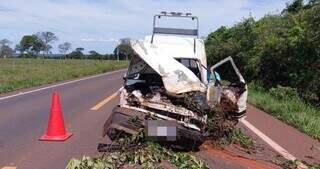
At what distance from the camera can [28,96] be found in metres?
18.6

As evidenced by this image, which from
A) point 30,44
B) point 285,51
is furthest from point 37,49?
point 285,51

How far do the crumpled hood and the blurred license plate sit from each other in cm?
61

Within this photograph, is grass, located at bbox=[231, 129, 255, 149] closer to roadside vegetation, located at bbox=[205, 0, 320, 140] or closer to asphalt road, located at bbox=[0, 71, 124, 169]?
roadside vegetation, located at bbox=[205, 0, 320, 140]

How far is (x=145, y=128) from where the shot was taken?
768 centimetres

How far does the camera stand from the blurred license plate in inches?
299

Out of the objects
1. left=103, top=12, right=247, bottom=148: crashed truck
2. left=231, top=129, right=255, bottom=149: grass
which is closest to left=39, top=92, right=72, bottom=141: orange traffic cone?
left=103, top=12, right=247, bottom=148: crashed truck

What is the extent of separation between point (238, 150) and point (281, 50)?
12.8 m

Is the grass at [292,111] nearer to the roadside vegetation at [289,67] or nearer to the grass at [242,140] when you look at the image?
the roadside vegetation at [289,67]

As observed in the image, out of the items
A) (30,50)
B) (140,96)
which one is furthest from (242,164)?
(30,50)

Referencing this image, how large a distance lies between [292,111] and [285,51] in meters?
7.18

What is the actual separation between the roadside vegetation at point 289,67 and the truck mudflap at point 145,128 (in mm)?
3495

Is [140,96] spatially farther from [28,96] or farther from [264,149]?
[28,96]

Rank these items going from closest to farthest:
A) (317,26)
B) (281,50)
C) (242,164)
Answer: (242,164), (317,26), (281,50)

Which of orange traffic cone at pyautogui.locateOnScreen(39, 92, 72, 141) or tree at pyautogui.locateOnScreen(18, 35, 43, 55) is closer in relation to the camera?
orange traffic cone at pyautogui.locateOnScreen(39, 92, 72, 141)
